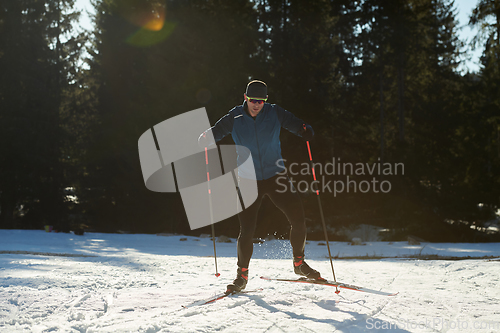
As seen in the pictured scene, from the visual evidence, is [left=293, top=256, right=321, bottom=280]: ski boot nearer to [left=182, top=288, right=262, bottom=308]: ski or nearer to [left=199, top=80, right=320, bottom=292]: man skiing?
[left=199, top=80, right=320, bottom=292]: man skiing

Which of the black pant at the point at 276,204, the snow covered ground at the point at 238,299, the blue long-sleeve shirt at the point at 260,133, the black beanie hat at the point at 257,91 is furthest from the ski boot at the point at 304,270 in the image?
the black beanie hat at the point at 257,91

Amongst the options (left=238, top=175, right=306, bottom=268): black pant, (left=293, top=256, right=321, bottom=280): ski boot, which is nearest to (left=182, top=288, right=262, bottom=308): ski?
(left=238, top=175, right=306, bottom=268): black pant

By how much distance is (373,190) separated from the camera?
1686cm

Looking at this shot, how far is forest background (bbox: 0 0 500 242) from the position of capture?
49.9 ft

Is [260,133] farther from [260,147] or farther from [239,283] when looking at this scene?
[239,283]

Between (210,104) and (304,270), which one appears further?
(210,104)

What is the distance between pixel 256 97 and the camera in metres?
3.46

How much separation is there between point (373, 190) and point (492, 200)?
13.8 feet

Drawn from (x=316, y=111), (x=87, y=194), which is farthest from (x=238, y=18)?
(x=87, y=194)

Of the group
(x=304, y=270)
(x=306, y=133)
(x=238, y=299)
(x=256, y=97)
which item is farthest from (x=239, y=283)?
(x=256, y=97)

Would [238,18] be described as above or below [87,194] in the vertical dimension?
above

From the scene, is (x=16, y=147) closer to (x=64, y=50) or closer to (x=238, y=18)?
(x=64, y=50)

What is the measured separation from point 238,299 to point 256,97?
165 centimetres

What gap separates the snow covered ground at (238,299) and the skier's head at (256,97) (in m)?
1.56
